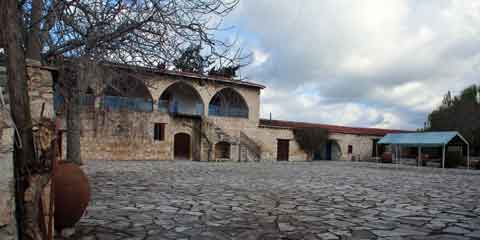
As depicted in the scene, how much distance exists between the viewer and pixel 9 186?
8.88 ft

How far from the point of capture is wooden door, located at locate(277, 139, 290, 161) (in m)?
26.2

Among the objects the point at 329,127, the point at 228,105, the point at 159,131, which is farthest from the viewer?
the point at 329,127

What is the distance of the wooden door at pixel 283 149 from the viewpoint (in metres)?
26.2

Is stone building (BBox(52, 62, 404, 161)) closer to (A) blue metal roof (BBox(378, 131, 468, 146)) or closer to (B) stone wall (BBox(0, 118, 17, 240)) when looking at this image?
(A) blue metal roof (BBox(378, 131, 468, 146))

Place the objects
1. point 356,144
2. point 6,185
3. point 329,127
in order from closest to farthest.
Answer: point 6,185 → point 329,127 → point 356,144

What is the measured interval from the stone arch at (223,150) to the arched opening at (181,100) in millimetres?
2581

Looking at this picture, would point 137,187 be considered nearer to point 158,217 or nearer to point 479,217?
point 158,217

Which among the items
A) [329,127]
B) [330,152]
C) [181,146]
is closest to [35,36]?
[181,146]

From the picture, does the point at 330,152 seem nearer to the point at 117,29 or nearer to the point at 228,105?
the point at 228,105

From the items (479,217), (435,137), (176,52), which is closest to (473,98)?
(435,137)

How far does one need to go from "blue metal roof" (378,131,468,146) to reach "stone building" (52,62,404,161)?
5341mm

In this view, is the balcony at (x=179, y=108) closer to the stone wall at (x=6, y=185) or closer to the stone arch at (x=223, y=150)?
the stone arch at (x=223, y=150)

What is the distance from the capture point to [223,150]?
23922 mm

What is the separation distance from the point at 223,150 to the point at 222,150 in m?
0.07
